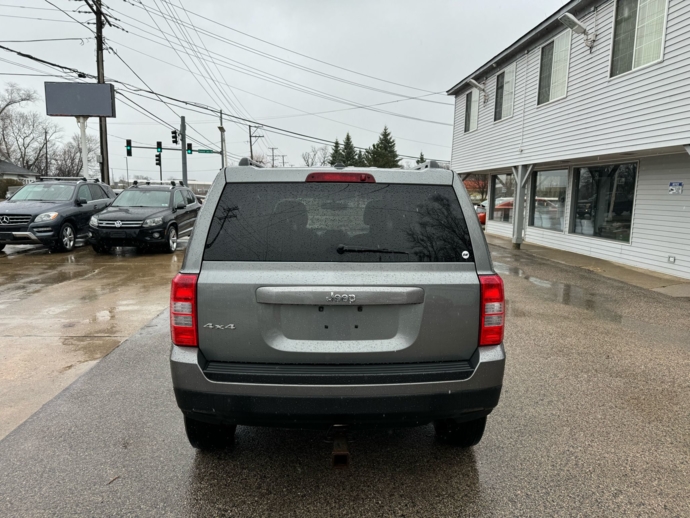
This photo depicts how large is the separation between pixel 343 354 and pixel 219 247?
85cm

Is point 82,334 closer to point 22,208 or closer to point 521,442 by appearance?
point 521,442

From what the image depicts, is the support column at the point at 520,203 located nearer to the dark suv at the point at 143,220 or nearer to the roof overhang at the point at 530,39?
the roof overhang at the point at 530,39

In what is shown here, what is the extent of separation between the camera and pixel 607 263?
38.2 feet

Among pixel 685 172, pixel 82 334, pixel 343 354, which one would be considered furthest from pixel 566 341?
pixel 685 172

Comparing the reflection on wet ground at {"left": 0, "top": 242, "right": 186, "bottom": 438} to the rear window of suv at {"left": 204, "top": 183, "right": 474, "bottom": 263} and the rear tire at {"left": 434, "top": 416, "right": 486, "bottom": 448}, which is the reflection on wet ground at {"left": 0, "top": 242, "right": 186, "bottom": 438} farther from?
the rear tire at {"left": 434, "top": 416, "right": 486, "bottom": 448}

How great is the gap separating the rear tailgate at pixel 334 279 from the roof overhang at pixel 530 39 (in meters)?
11.8

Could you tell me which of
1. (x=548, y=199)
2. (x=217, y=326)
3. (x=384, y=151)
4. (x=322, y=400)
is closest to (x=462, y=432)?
(x=322, y=400)

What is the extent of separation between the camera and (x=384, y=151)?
206ft

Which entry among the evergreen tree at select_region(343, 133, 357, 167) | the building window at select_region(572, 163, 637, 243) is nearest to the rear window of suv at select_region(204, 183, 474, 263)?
the building window at select_region(572, 163, 637, 243)

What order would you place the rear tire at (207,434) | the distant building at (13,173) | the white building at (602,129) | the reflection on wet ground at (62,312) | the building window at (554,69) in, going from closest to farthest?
the rear tire at (207,434)
the reflection on wet ground at (62,312)
the white building at (602,129)
the building window at (554,69)
the distant building at (13,173)

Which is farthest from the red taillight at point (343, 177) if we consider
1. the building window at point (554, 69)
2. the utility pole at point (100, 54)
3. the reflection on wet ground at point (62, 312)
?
the utility pole at point (100, 54)

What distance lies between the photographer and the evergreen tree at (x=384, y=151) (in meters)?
62.2

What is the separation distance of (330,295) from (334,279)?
0.28 ft

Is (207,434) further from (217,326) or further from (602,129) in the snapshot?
(602,129)
